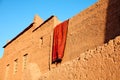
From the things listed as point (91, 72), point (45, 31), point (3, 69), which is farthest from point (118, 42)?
point (3, 69)

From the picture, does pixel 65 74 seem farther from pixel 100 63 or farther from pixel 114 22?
pixel 114 22

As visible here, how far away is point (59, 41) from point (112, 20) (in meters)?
4.36

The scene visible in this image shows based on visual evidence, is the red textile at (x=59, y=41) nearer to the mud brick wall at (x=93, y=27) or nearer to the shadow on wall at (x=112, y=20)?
the mud brick wall at (x=93, y=27)

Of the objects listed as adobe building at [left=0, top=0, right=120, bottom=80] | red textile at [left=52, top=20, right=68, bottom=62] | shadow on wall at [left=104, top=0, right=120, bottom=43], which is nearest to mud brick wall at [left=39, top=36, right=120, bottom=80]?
adobe building at [left=0, top=0, right=120, bottom=80]

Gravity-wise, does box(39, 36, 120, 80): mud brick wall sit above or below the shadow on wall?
below

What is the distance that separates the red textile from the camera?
42.1ft

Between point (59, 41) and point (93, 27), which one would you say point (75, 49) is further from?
point (59, 41)

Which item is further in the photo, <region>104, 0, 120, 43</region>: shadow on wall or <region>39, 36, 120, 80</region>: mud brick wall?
<region>104, 0, 120, 43</region>: shadow on wall

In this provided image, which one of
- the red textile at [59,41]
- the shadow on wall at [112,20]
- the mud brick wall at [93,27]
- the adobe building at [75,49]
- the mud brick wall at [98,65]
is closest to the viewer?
the mud brick wall at [98,65]

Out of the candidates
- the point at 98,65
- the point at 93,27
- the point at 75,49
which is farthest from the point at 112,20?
the point at 98,65

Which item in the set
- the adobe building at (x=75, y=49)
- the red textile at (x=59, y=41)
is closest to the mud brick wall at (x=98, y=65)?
the adobe building at (x=75, y=49)

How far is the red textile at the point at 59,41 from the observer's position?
12.8 metres

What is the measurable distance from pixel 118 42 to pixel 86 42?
7.46 m

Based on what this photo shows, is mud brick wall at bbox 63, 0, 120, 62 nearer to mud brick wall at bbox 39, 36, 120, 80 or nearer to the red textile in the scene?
the red textile
